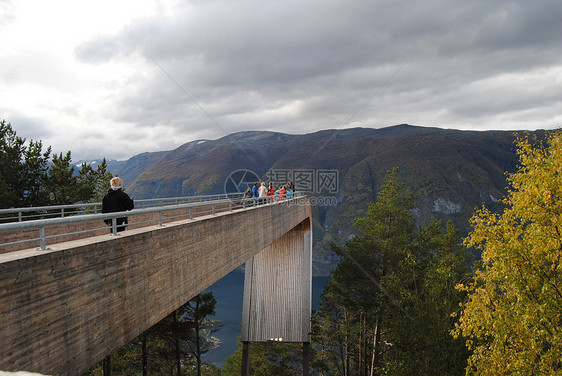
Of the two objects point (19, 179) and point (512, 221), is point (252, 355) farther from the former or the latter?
point (512, 221)

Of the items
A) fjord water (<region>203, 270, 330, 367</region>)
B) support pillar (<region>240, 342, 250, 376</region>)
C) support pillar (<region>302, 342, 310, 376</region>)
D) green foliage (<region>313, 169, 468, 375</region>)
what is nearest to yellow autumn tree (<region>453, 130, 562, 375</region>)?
green foliage (<region>313, 169, 468, 375</region>)

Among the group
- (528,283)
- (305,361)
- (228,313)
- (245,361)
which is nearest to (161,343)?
(245,361)

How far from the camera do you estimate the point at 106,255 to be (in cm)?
537

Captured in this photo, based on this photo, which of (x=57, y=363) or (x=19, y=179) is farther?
(x=19, y=179)

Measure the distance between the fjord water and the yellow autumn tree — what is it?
54853 millimetres

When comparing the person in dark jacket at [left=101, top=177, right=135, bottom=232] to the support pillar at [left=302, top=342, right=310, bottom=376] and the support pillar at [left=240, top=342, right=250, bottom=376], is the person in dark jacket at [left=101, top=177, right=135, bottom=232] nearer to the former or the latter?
the support pillar at [left=302, top=342, right=310, bottom=376]

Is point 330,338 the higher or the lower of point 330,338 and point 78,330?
the lower

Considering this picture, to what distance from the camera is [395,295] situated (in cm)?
1552

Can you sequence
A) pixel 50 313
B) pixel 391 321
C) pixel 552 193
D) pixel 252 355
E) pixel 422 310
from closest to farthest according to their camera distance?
pixel 50 313 < pixel 552 193 < pixel 422 310 < pixel 391 321 < pixel 252 355

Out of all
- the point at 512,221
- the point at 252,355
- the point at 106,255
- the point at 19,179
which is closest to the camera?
the point at 106,255

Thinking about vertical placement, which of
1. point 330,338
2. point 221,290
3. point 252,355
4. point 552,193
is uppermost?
point 552,193

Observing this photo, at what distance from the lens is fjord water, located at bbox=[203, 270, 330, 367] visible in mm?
68062

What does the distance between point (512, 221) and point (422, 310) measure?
5882 mm

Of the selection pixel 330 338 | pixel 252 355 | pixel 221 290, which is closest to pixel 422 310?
pixel 330 338
